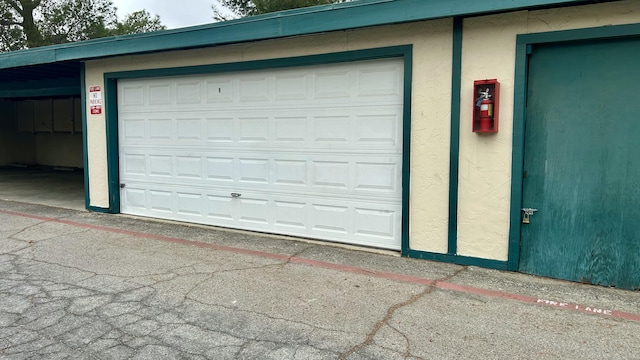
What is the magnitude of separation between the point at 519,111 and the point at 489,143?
445 millimetres

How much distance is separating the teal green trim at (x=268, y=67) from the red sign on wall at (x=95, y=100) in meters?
0.19

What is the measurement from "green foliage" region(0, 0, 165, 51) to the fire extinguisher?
21.9 meters

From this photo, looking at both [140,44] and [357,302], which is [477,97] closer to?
[357,302]

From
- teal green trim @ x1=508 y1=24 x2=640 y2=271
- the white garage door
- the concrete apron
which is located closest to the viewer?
the concrete apron

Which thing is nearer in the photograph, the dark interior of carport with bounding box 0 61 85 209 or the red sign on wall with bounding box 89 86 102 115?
the red sign on wall with bounding box 89 86 102 115

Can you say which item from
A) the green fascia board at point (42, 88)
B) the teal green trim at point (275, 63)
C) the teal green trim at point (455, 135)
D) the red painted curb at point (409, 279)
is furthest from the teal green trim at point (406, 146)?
the green fascia board at point (42, 88)

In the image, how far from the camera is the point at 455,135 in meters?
5.12

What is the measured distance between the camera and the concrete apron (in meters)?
3.33

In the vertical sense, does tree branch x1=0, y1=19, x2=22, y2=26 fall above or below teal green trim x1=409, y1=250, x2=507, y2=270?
above

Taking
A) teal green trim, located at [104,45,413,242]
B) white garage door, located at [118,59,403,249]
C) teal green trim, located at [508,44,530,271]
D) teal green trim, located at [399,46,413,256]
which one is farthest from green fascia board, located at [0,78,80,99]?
teal green trim, located at [508,44,530,271]

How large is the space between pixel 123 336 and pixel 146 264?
1936 mm

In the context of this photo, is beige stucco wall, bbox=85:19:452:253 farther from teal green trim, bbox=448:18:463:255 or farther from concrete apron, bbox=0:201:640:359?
concrete apron, bbox=0:201:640:359

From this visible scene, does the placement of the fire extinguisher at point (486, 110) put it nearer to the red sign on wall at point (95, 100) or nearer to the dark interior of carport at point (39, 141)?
the red sign on wall at point (95, 100)

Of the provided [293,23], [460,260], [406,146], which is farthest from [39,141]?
[460,260]
